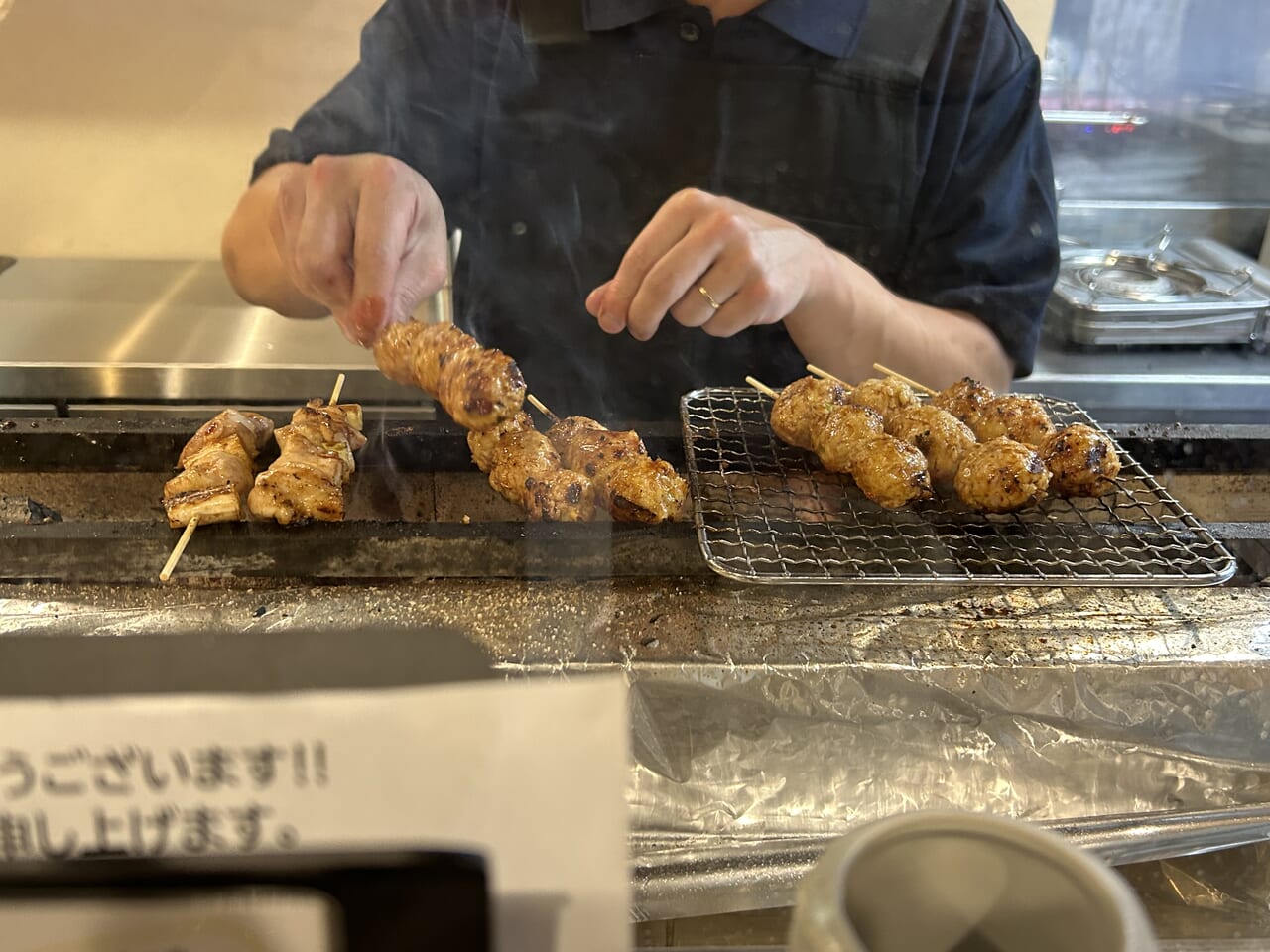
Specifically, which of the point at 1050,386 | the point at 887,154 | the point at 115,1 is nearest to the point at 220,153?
the point at 115,1

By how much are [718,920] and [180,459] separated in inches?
52.5

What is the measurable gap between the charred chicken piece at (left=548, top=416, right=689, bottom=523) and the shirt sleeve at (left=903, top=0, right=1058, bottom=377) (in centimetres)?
139

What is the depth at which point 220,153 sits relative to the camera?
2854 mm

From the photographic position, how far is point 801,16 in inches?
95.0

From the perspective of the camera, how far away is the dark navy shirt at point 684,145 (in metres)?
2.50

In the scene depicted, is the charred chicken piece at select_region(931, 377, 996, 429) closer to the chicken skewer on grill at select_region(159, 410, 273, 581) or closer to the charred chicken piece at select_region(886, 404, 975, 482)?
the charred chicken piece at select_region(886, 404, 975, 482)

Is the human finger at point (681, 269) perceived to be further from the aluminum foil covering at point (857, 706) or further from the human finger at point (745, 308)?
the aluminum foil covering at point (857, 706)

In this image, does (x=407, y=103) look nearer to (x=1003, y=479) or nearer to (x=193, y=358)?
(x=193, y=358)

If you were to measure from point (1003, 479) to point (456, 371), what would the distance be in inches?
44.8

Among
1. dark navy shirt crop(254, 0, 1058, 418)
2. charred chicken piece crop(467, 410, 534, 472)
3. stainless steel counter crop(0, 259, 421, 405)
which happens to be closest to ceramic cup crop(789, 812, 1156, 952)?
charred chicken piece crop(467, 410, 534, 472)

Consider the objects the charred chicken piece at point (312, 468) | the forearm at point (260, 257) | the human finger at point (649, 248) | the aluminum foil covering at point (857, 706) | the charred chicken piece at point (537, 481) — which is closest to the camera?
the aluminum foil covering at point (857, 706)

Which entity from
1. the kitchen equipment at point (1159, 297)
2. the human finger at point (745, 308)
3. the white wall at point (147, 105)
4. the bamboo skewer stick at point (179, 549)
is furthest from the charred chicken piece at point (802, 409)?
the kitchen equipment at point (1159, 297)

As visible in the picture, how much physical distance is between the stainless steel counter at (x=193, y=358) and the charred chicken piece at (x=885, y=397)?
1.37m

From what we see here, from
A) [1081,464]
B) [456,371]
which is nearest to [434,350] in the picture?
[456,371]
